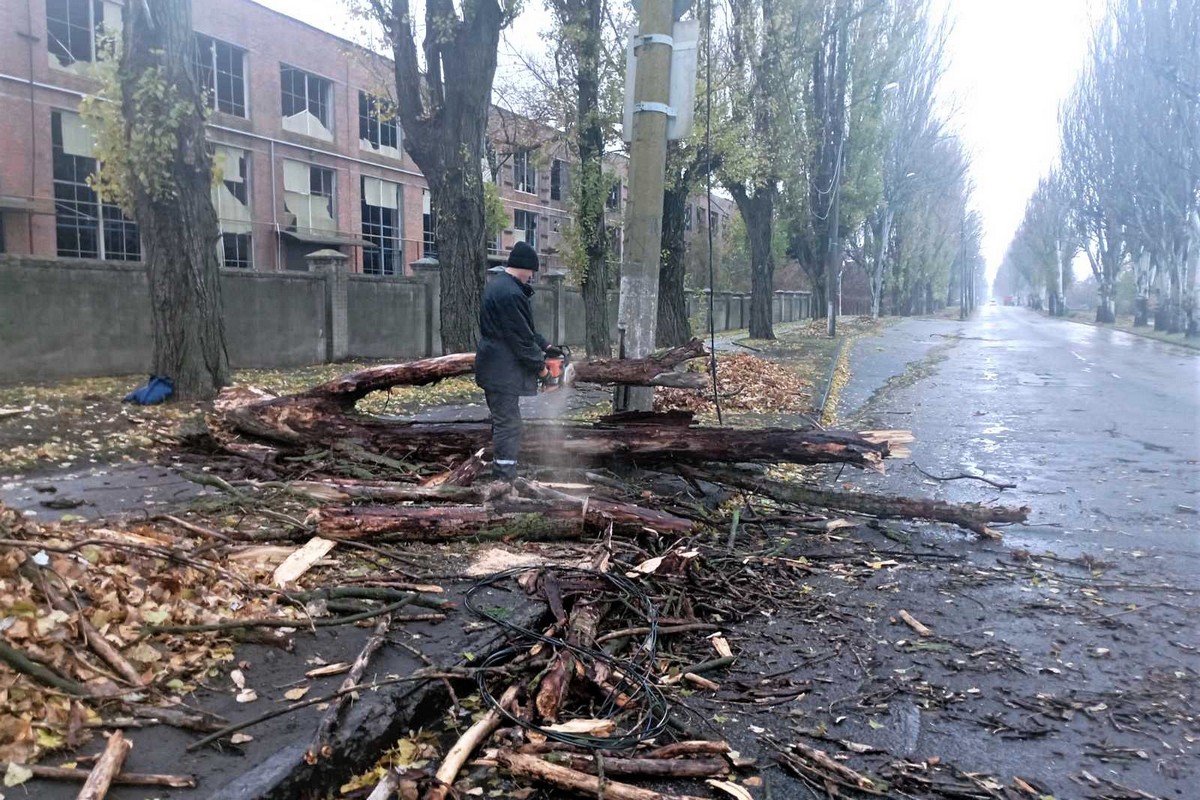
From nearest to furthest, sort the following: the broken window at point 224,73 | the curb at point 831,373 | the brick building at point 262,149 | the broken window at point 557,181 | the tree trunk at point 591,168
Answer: the curb at point 831,373, the tree trunk at point 591,168, the brick building at point 262,149, the broken window at point 224,73, the broken window at point 557,181

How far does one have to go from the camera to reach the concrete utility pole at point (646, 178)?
759 cm

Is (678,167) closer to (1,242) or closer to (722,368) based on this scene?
(722,368)

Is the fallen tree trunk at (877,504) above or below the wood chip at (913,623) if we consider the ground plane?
above

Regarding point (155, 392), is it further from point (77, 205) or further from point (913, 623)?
point (77, 205)

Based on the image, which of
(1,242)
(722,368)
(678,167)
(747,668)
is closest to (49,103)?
(1,242)

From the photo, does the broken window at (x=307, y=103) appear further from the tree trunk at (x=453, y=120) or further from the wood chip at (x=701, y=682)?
the wood chip at (x=701, y=682)

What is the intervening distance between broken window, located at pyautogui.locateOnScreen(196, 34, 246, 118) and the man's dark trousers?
25367 millimetres

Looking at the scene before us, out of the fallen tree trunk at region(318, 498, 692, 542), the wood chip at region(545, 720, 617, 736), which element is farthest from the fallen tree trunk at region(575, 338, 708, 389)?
the wood chip at region(545, 720, 617, 736)

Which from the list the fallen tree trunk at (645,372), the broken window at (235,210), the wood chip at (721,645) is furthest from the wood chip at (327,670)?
the broken window at (235,210)

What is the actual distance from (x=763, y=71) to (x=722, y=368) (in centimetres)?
1043

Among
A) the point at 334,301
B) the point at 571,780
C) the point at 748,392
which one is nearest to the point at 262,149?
the point at 334,301

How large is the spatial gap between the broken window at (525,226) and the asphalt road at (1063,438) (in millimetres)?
24542

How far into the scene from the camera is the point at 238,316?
15977mm

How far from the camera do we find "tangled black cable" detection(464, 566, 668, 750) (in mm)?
3320
